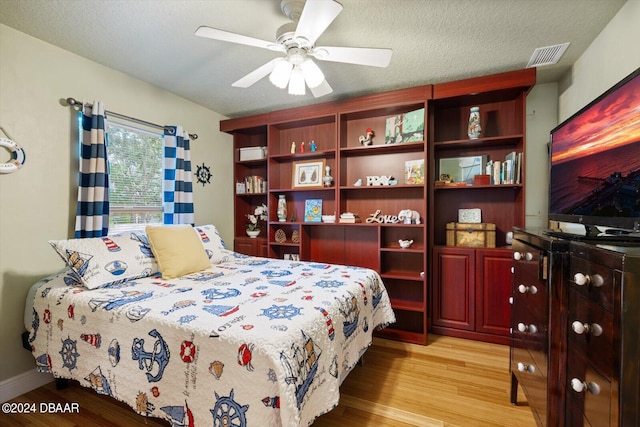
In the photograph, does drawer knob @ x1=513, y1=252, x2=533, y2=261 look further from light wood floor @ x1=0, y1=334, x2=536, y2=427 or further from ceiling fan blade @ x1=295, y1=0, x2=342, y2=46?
ceiling fan blade @ x1=295, y1=0, x2=342, y2=46

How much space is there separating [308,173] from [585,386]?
2.85 metres

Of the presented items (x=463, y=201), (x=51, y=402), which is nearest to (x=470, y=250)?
(x=463, y=201)

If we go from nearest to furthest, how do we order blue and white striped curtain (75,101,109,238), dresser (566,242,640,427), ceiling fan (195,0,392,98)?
dresser (566,242,640,427)
ceiling fan (195,0,392,98)
blue and white striped curtain (75,101,109,238)

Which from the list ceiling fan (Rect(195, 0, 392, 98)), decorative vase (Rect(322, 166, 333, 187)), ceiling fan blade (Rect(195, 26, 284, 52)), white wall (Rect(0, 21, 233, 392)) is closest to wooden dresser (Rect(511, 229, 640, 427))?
ceiling fan (Rect(195, 0, 392, 98))

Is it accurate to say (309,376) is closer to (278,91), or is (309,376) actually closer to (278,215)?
(278,215)

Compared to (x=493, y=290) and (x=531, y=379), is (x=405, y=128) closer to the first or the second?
(x=493, y=290)

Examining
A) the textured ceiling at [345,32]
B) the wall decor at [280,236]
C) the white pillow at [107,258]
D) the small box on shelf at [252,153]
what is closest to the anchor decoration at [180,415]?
the white pillow at [107,258]

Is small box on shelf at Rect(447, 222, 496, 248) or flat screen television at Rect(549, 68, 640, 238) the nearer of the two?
flat screen television at Rect(549, 68, 640, 238)

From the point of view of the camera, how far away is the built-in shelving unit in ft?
8.70

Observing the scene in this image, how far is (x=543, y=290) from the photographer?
126 centimetres

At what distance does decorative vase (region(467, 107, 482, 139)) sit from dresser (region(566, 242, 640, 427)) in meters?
1.85

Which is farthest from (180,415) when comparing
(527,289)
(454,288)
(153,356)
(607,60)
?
(607,60)

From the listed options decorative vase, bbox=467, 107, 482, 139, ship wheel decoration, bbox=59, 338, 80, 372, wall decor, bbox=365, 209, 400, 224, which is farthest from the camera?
wall decor, bbox=365, 209, 400, 224

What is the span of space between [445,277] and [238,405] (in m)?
2.29
